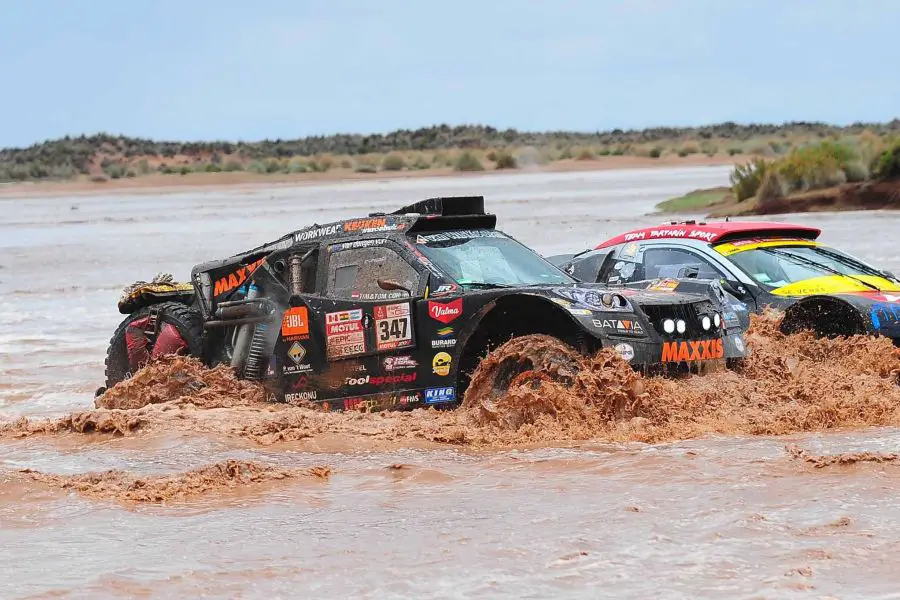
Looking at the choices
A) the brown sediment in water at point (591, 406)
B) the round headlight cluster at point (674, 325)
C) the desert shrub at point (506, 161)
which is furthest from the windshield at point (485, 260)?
the desert shrub at point (506, 161)

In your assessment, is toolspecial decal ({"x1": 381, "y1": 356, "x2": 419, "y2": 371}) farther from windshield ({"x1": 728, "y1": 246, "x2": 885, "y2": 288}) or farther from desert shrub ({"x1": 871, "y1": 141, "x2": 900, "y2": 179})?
desert shrub ({"x1": 871, "y1": 141, "x2": 900, "y2": 179})

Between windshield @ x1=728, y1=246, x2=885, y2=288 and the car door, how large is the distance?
3712 mm

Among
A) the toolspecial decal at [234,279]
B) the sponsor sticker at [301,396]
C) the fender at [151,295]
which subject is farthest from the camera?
the fender at [151,295]

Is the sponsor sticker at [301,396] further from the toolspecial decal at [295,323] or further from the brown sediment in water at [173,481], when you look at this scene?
the brown sediment in water at [173,481]

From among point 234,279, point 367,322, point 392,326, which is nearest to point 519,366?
point 392,326

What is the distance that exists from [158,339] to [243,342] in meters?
1.00

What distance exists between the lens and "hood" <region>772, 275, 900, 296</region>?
41.3 feet

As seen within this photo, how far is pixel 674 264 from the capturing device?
13555 mm

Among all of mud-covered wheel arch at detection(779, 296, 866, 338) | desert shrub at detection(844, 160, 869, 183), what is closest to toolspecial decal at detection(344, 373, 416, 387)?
mud-covered wheel arch at detection(779, 296, 866, 338)

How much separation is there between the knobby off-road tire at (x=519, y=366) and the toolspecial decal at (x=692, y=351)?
2.08ft

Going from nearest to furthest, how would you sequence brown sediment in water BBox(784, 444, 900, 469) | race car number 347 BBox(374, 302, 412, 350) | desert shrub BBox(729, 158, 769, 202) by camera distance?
brown sediment in water BBox(784, 444, 900, 469), race car number 347 BBox(374, 302, 412, 350), desert shrub BBox(729, 158, 769, 202)

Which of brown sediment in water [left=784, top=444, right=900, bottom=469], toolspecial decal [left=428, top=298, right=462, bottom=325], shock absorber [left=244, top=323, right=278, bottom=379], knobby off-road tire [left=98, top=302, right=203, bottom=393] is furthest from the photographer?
knobby off-road tire [left=98, top=302, right=203, bottom=393]

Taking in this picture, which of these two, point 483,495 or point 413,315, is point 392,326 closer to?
point 413,315

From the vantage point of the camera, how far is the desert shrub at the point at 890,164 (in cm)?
3375
